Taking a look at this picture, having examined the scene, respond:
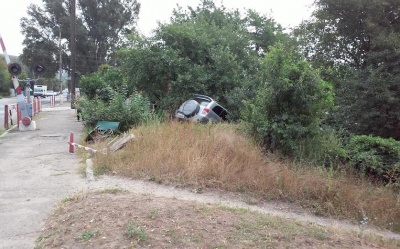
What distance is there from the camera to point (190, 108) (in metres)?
13.1

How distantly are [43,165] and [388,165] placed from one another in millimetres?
7599

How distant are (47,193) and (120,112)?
594cm

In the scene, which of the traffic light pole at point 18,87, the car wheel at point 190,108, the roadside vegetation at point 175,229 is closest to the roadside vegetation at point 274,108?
the roadside vegetation at point 175,229

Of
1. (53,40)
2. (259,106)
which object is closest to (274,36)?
(259,106)

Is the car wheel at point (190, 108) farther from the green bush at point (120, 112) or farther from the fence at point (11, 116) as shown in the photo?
the fence at point (11, 116)

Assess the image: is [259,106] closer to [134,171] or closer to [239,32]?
[134,171]

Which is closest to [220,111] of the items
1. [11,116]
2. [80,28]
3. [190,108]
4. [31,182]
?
[190,108]

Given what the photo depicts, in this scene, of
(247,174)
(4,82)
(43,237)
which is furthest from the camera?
(4,82)

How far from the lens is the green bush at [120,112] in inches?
467

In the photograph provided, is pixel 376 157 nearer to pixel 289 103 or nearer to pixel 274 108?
pixel 289 103

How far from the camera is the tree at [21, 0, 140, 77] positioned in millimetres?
48094

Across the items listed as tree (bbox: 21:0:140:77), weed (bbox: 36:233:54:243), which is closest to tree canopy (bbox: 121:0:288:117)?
weed (bbox: 36:233:54:243)

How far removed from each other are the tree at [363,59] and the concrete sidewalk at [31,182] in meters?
8.45

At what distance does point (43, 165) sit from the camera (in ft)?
27.8
